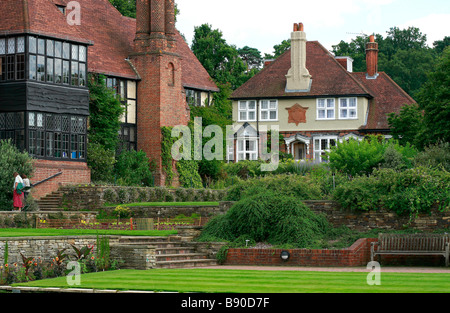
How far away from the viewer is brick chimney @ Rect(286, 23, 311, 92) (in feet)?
180

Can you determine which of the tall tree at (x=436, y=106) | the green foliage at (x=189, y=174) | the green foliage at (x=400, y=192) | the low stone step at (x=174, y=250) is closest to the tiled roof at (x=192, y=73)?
the green foliage at (x=189, y=174)

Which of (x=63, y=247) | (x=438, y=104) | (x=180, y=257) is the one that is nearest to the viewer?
(x=63, y=247)

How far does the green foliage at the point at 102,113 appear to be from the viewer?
40.5m

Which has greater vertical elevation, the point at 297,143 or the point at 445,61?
Result: the point at 445,61

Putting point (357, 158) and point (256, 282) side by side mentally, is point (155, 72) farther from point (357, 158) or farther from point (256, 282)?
point (256, 282)

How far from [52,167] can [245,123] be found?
21.5m

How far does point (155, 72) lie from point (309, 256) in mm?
24610

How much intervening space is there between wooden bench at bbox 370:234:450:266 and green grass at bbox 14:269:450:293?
2.94 meters

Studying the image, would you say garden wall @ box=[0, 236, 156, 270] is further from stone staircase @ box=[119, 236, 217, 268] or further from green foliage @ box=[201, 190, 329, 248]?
green foliage @ box=[201, 190, 329, 248]

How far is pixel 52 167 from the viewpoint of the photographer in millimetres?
36625

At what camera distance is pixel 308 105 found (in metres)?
54.8

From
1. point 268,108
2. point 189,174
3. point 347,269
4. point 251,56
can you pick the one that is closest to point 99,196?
point 189,174
